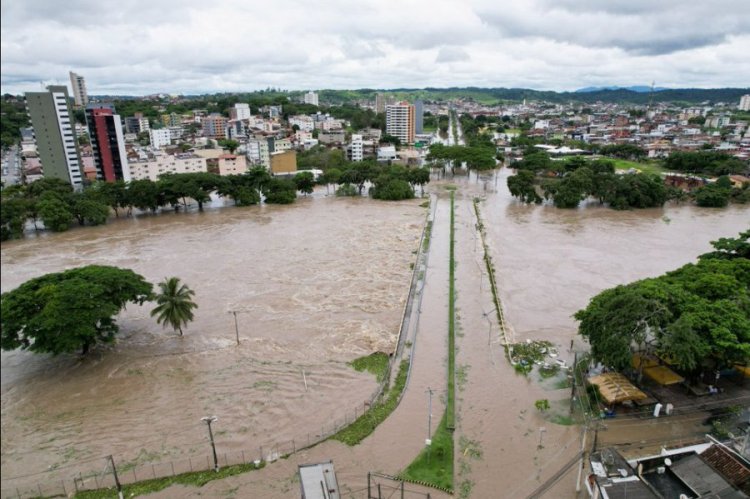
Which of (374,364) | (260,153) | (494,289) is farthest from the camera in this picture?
(260,153)

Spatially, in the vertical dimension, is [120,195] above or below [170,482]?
above

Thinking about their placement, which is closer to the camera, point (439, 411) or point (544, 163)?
point (439, 411)

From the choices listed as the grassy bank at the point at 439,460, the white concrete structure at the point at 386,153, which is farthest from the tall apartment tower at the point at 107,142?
the grassy bank at the point at 439,460

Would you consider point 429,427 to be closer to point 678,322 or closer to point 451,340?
point 451,340

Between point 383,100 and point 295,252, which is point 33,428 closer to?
point 295,252

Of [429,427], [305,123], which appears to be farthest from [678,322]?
[305,123]

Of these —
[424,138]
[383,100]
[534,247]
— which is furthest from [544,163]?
[383,100]
